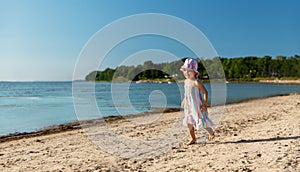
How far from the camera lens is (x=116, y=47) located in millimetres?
9195

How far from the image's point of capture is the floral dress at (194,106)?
6.88 meters

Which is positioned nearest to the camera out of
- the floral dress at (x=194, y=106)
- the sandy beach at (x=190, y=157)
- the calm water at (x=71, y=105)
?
the sandy beach at (x=190, y=157)

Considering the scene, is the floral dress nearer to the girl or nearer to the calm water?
the girl

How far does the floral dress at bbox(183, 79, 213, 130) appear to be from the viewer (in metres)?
6.88

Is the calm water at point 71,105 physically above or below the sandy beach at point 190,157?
below

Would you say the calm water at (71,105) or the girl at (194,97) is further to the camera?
the calm water at (71,105)

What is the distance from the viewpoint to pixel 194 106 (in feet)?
22.8

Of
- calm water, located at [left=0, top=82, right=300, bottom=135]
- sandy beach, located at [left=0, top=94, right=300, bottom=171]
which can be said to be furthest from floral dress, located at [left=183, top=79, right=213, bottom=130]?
calm water, located at [left=0, top=82, right=300, bottom=135]

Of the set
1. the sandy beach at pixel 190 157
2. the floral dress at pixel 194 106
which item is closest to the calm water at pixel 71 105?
the sandy beach at pixel 190 157

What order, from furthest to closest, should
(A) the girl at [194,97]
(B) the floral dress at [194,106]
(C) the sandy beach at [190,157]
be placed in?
(B) the floral dress at [194,106], (A) the girl at [194,97], (C) the sandy beach at [190,157]

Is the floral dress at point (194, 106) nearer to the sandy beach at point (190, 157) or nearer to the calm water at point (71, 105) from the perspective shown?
the sandy beach at point (190, 157)

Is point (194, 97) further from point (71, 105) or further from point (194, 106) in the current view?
point (71, 105)

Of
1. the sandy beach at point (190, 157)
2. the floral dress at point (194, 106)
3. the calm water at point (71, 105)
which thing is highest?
the floral dress at point (194, 106)

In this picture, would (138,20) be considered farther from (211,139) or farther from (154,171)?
(154,171)
